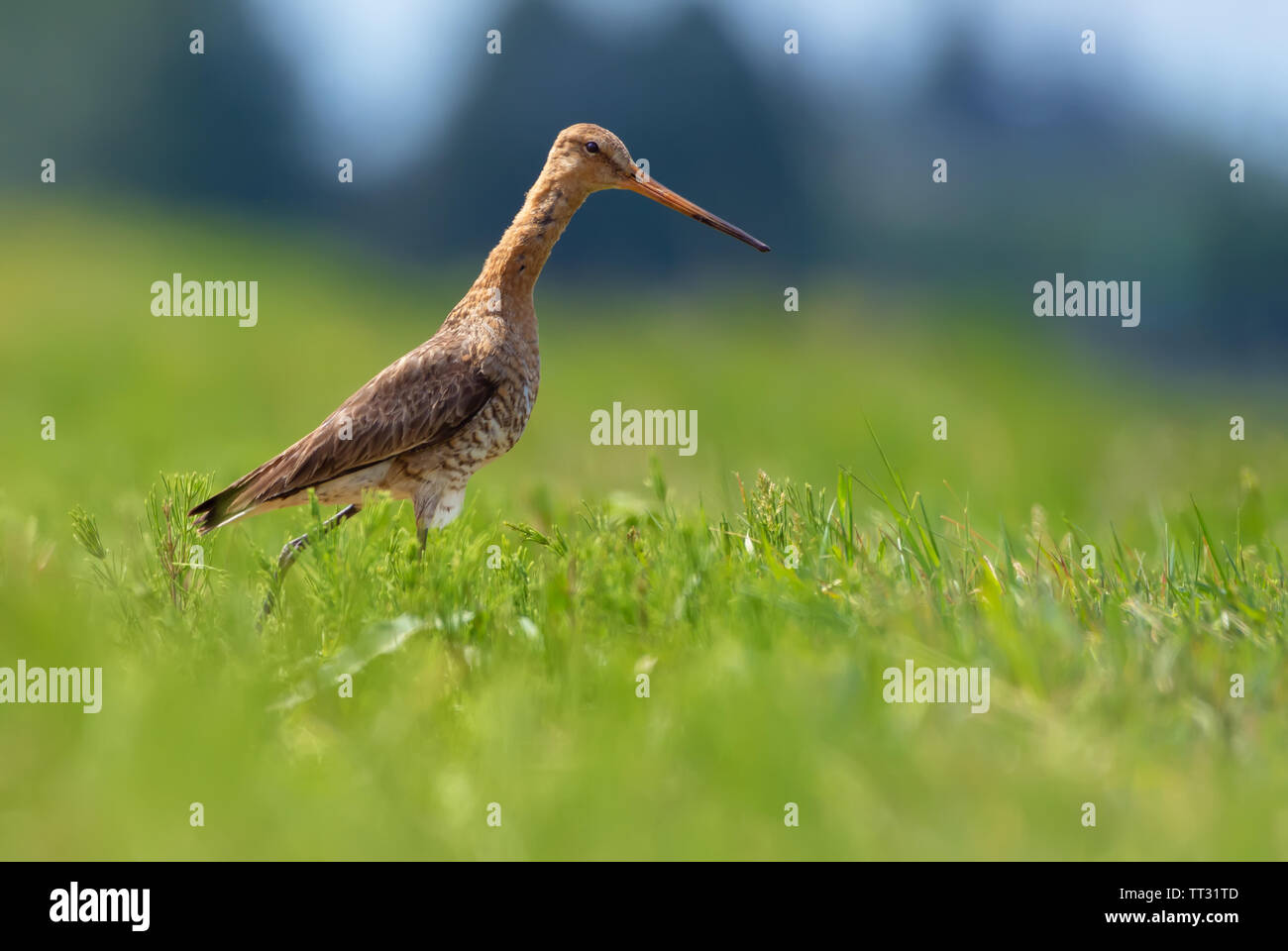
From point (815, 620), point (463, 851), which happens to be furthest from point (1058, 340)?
point (463, 851)

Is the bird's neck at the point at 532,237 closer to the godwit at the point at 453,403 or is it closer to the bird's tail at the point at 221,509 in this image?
the godwit at the point at 453,403

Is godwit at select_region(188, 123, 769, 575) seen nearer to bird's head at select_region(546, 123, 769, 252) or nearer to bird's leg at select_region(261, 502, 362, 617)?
bird's head at select_region(546, 123, 769, 252)

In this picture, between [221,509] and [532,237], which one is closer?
[221,509]

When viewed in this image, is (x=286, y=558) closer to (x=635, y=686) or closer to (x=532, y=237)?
(x=532, y=237)

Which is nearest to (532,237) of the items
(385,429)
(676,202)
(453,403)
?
(676,202)

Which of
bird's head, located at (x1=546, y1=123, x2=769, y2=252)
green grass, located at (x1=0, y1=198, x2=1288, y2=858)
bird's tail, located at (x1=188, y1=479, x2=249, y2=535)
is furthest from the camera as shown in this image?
bird's head, located at (x1=546, y1=123, x2=769, y2=252)

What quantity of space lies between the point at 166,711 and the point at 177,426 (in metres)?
10.8

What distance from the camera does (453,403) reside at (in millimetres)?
6090

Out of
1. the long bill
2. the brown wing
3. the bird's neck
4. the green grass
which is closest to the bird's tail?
the brown wing

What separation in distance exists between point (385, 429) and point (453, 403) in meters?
0.37

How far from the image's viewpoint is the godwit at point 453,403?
6.12m

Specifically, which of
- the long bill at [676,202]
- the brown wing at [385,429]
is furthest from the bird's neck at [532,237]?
the brown wing at [385,429]

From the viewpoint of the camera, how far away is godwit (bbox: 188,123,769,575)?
20.1 ft
